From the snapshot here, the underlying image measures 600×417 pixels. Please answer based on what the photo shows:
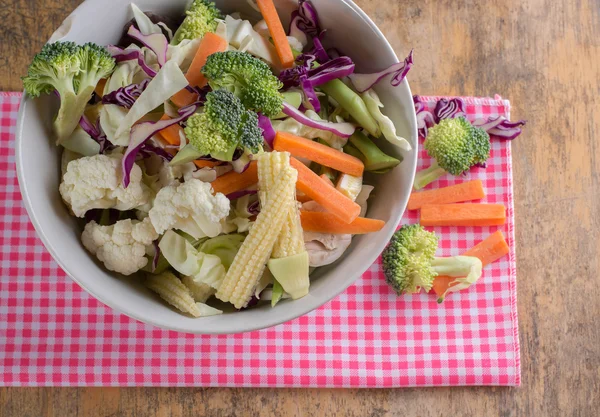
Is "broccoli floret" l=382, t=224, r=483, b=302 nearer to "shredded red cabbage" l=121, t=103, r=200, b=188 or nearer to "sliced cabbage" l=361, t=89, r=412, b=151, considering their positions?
"sliced cabbage" l=361, t=89, r=412, b=151

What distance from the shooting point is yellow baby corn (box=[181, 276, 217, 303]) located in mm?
1813

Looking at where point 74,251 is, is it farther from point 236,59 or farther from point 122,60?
point 236,59

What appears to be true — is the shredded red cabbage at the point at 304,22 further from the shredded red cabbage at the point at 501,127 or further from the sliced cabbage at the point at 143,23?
the shredded red cabbage at the point at 501,127

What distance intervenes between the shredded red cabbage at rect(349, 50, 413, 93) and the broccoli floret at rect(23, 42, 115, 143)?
2.40 ft

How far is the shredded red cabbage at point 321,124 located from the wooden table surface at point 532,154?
2.07 feet

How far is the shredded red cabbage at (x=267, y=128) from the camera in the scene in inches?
65.4

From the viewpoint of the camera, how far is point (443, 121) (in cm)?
217

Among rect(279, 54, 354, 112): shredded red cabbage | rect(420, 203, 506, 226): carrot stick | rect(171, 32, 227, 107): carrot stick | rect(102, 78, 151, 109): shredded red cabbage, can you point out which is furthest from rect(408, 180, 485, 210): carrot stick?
rect(102, 78, 151, 109): shredded red cabbage

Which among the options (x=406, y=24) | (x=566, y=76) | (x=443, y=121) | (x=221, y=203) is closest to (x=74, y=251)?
(x=221, y=203)

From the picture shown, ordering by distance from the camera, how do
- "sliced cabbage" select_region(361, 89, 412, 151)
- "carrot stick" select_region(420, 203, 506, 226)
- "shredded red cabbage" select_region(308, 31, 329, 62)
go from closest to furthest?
"sliced cabbage" select_region(361, 89, 412, 151), "shredded red cabbage" select_region(308, 31, 329, 62), "carrot stick" select_region(420, 203, 506, 226)

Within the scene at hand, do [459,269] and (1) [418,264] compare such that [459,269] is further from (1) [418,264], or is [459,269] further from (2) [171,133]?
(2) [171,133]

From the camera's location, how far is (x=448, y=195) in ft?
7.36

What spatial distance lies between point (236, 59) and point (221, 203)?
1.28ft

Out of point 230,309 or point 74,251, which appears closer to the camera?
point 74,251
